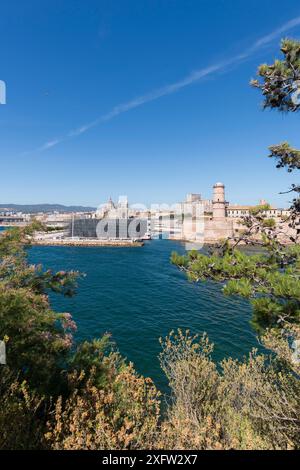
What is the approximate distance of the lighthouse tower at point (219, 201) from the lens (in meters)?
62.7

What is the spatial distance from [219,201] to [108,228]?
1341 inches

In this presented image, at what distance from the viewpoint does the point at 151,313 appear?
1962 cm

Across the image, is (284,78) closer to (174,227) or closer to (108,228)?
(108,228)

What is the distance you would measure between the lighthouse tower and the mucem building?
23.3 meters

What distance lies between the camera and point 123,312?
19.8 m

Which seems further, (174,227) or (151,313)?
(174,227)

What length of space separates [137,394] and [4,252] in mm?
5229

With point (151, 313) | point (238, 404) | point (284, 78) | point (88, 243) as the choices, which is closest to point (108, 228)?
point (88, 243)

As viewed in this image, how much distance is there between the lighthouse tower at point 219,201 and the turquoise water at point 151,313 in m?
34.6

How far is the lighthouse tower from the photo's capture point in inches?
2467

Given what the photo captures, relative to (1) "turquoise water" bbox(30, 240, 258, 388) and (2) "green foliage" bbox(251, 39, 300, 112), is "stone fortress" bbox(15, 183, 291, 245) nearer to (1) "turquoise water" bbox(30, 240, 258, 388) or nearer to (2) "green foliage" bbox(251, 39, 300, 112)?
(1) "turquoise water" bbox(30, 240, 258, 388)

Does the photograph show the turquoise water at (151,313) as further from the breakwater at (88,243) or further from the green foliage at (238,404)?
the breakwater at (88,243)

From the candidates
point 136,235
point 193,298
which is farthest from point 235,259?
point 136,235
